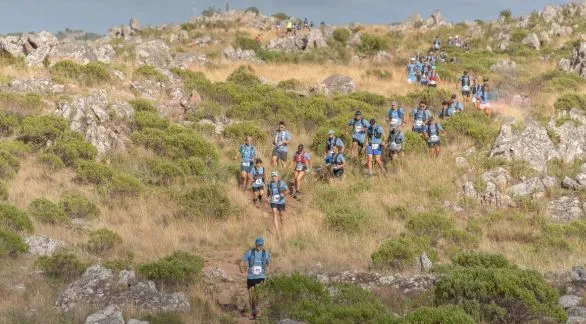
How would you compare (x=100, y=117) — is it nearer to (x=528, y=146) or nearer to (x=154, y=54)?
(x=154, y=54)

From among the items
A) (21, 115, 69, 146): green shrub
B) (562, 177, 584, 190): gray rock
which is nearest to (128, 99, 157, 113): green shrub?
(21, 115, 69, 146): green shrub

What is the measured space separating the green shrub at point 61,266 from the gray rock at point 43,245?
2.36 ft

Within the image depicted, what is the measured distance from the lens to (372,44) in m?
40.5

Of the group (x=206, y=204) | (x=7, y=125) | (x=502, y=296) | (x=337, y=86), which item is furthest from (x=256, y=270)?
(x=337, y=86)

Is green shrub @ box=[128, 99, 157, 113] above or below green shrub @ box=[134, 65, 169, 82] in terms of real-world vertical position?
below

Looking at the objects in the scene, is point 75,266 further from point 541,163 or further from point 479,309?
point 541,163

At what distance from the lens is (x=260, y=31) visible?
44688 millimetres

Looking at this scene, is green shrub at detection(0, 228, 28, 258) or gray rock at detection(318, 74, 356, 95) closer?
green shrub at detection(0, 228, 28, 258)

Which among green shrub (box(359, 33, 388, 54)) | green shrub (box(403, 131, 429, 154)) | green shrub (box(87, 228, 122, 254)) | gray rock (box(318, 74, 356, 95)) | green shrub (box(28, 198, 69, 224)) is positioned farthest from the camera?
green shrub (box(359, 33, 388, 54))

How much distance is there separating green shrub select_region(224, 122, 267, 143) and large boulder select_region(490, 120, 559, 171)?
7705 mm

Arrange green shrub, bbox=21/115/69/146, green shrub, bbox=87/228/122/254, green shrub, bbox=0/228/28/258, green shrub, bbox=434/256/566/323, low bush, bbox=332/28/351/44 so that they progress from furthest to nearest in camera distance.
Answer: low bush, bbox=332/28/351/44 → green shrub, bbox=21/115/69/146 → green shrub, bbox=87/228/122/254 → green shrub, bbox=0/228/28/258 → green shrub, bbox=434/256/566/323

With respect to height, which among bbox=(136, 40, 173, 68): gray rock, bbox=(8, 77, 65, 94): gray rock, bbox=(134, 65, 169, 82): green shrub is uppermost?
bbox=(136, 40, 173, 68): gray rock

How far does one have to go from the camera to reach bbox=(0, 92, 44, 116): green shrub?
17125 mm

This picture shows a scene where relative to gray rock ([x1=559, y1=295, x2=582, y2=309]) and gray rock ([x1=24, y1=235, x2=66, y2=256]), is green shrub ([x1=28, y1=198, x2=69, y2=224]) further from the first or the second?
gray rock ([x1=559, y1=295, x2=582, y2=309])
